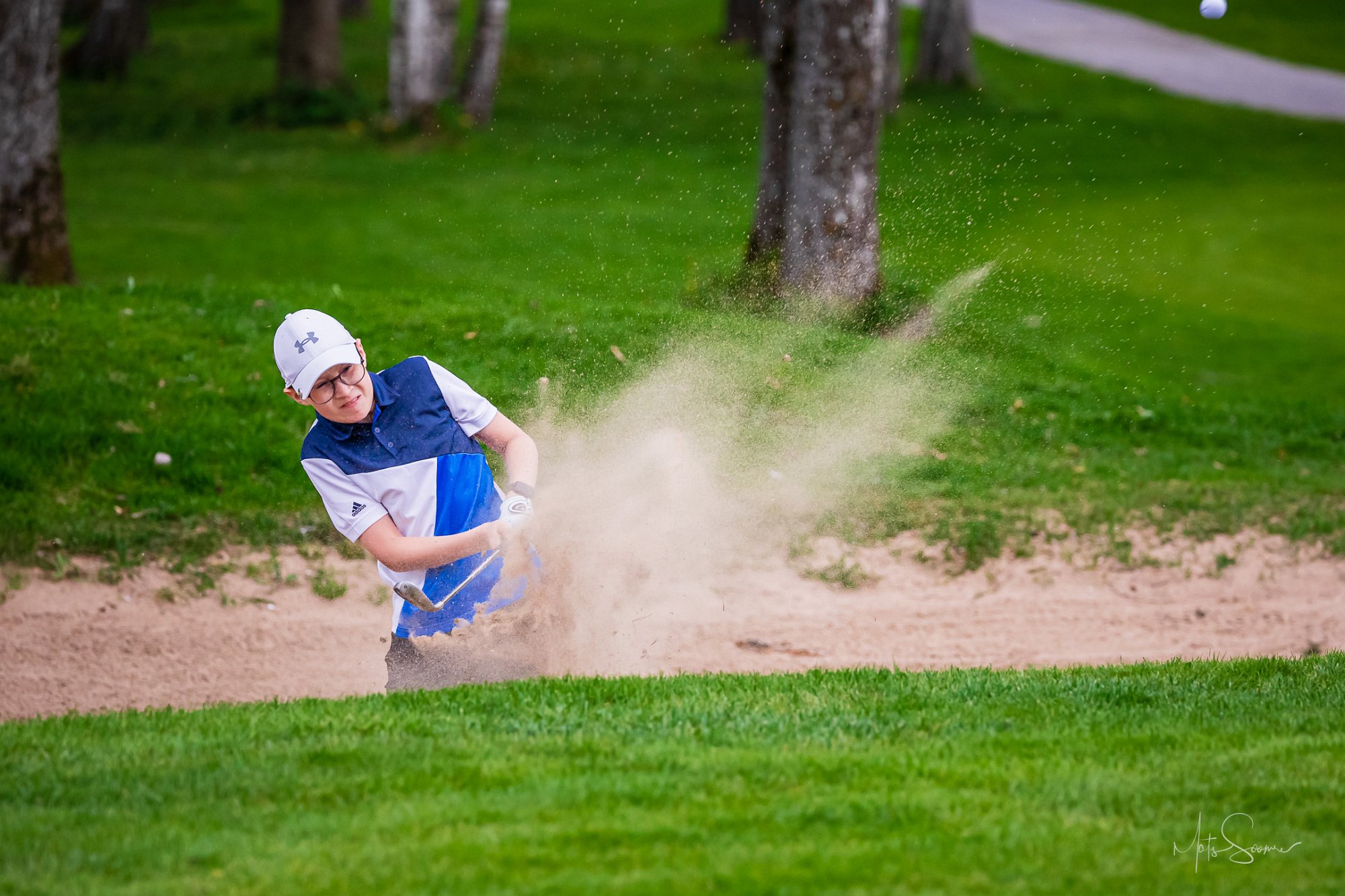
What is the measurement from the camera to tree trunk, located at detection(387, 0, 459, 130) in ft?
68.6

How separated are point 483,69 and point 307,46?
3517mm

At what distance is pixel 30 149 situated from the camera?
35.9 ft

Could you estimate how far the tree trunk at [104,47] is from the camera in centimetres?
2852

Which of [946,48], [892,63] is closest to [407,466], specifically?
[892,63]

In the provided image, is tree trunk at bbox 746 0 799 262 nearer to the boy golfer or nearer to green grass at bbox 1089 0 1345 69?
the boy golfer

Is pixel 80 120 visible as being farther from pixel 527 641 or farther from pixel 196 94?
pixel 527 641

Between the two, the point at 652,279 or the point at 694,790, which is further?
the point at 652,279

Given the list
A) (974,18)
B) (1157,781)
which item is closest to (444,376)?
(1157,781)

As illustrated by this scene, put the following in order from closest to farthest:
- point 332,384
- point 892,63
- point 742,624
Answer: point 332,384 → point 742,624 → point 892,63

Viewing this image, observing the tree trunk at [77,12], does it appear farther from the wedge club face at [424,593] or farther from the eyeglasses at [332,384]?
the wedge club face at [424,593]

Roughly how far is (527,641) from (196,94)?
23.7 metres

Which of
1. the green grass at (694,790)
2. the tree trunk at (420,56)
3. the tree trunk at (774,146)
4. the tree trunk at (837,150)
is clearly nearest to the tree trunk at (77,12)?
the tree trunk at (420,56)

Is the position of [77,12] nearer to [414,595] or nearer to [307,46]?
[307,46]

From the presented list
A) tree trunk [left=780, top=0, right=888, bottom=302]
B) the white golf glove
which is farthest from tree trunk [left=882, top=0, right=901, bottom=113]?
the white golf glove
